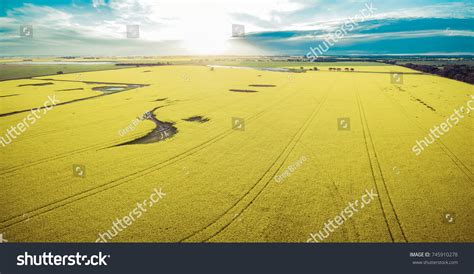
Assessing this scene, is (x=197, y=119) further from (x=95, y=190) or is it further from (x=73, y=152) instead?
(x=95, y=190)

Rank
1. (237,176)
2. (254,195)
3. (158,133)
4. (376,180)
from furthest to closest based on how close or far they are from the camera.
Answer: (158,133) < (237,176) < (376,180) < (254,195)
